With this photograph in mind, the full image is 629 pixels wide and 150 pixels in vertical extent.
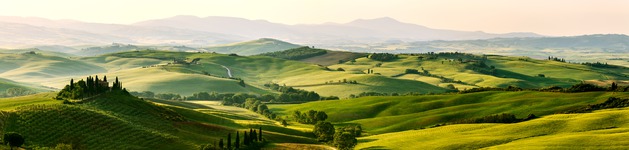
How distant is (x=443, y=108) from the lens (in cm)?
17425

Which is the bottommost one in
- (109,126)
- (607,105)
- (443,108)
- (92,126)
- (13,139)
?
(443,108)

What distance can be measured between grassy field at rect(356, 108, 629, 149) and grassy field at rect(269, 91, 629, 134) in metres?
25.8

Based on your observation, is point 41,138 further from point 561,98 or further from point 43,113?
point 561,98

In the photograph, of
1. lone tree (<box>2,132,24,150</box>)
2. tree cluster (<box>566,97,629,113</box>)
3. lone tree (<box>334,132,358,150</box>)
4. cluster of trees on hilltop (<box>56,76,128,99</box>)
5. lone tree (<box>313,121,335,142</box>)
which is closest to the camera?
lone tree (<box>2,132,24,150</box>)

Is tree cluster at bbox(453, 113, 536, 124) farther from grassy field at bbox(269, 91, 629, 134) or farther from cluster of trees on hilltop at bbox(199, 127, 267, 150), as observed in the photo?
cluster of trees on hilltop at bbox(199, 127, 267, 150)

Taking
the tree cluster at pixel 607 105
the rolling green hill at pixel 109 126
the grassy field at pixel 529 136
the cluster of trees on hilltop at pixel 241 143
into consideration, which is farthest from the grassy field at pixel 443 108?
the cluster of trees on hilltop at pixel 241 143

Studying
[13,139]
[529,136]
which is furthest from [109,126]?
[529,136]

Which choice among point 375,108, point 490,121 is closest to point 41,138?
point 490,121

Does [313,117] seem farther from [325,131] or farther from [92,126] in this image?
[92,126]

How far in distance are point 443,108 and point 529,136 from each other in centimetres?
6307

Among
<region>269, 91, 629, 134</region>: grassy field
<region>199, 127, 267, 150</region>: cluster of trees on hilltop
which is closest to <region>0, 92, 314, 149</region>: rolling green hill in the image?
<region>199, 127, 267, 150</region>: cluster of trees on hilltop

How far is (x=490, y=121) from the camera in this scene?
138500mm

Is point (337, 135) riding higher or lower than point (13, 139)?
lower

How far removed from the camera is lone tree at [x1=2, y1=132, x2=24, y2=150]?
285 ft
